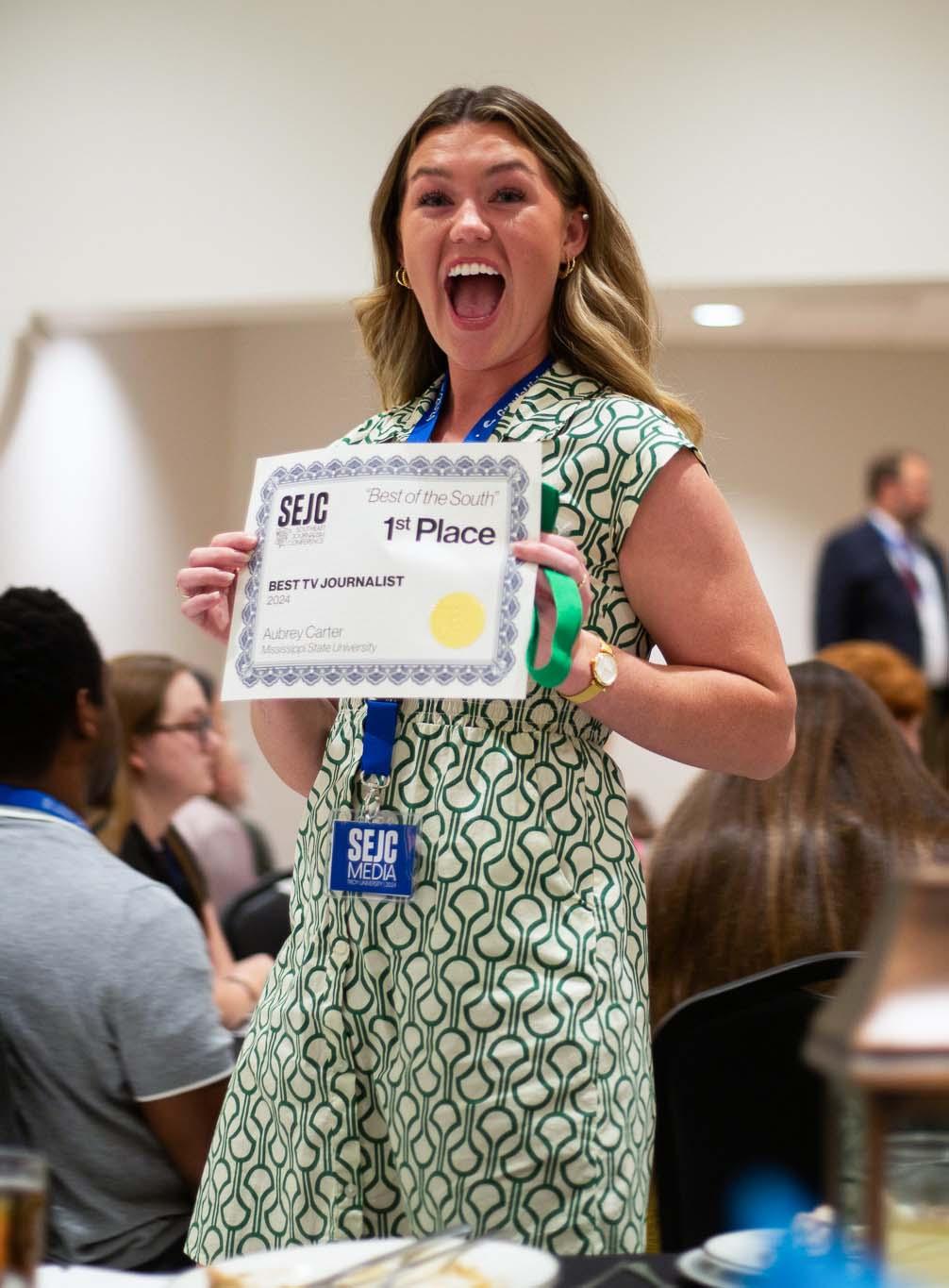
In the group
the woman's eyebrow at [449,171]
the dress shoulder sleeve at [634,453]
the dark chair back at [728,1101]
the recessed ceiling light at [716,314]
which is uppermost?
the recessed ceiling light at [716,314]

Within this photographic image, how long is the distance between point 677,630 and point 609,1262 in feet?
2.05

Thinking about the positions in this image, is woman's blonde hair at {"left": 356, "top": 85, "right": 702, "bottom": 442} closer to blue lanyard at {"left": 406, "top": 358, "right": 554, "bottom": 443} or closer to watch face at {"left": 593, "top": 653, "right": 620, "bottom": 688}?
blue lanyard at {"left": 406, "top": 358, "right": 554, "bottom": 443}

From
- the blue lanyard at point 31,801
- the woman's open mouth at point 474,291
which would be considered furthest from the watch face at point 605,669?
the blue lanyard at point 31,801

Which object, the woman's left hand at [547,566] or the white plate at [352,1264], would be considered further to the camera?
the woman's left hand at [547,566]

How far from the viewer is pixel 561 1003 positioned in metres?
1.35

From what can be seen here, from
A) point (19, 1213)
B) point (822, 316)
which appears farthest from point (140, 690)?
point (822, 316)

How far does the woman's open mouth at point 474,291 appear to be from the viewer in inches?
60.5

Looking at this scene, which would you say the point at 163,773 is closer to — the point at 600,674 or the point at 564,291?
the point at 564,291

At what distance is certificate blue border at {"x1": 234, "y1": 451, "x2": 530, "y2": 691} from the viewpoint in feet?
4.32

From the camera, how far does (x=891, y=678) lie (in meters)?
3.80

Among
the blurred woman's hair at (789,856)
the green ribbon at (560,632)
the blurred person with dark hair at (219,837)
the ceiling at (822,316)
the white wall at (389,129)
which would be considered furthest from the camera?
the ceiling at (822,316)

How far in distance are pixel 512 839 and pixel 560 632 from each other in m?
0.20

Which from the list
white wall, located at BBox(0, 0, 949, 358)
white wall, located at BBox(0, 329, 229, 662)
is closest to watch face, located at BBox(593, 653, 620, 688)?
white wall, located at BBox(0, 0, 949, 358)

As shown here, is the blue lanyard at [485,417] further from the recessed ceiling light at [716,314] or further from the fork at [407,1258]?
the recessed ceiling light at [716,314]
